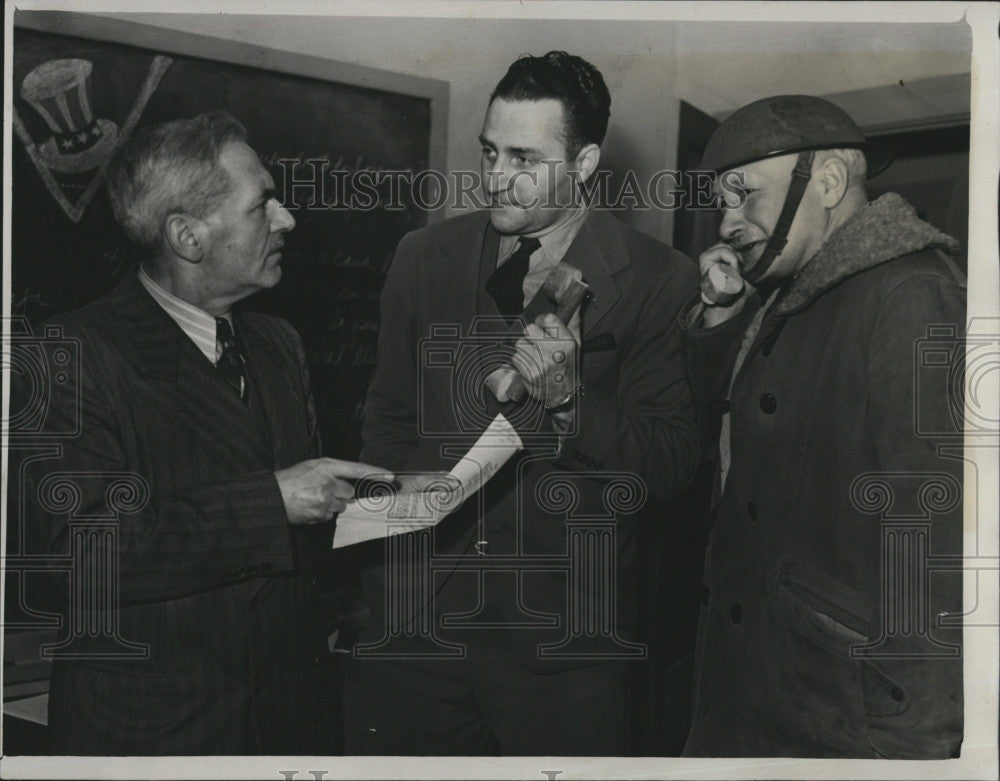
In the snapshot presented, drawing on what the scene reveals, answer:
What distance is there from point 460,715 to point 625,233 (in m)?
1.11

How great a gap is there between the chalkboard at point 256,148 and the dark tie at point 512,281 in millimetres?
225

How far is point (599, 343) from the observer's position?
6.98 feet

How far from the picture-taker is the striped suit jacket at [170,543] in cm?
208

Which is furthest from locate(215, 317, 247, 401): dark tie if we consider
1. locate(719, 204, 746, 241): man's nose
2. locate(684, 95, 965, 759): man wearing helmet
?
locate(719, 204, 746, 241): man's nose

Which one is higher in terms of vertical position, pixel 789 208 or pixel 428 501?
pixel 789 208

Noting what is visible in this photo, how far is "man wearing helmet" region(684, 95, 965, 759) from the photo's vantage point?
1993 mm

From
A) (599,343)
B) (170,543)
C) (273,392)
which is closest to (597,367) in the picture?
(599,343)

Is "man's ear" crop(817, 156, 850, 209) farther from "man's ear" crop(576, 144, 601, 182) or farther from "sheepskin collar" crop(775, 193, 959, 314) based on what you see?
"man's ear" crop(576, 144, 601, 182)

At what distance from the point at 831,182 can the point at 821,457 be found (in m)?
0.58

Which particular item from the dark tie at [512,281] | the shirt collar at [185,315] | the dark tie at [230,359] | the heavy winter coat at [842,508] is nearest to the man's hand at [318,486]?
the dark tie at [230,359]

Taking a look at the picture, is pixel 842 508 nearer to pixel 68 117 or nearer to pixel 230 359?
pixel 230 359

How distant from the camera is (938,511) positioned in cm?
212

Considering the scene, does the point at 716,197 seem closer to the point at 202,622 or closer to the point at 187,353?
the point at 187,353

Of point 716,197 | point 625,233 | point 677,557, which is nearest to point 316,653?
point 677,557
